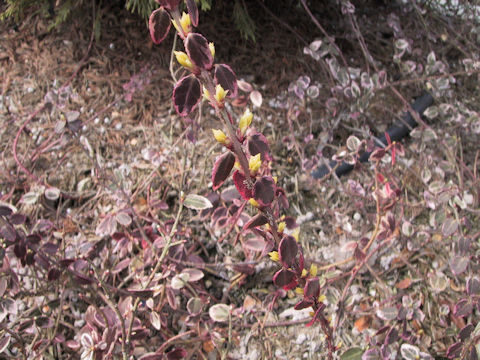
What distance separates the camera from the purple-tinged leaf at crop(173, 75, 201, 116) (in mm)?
655

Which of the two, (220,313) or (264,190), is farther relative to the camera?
(220,313)

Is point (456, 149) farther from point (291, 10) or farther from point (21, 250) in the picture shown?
point (21, 250)

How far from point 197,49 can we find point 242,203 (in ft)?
2.09

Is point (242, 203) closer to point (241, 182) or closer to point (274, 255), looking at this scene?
point (274, 255)

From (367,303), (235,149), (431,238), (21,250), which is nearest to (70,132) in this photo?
(21,250)

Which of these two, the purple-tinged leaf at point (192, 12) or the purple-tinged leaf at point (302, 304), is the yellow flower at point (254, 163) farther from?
the purple-tinged leaf at point (302, 304)

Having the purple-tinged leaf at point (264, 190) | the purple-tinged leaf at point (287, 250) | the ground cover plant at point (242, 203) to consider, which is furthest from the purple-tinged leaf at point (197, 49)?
the purple-tinged leaf at point (287, 250)

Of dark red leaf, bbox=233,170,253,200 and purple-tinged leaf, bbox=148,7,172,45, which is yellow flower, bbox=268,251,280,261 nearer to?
dark red leaf, bbox=233,170,253,200

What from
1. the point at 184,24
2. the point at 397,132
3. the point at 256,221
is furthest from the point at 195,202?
the point at 397,132

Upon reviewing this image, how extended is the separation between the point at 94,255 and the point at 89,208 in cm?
23

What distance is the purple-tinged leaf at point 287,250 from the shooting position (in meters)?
0.79

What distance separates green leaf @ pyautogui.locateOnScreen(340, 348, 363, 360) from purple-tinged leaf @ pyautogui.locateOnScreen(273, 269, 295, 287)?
336 millimetres

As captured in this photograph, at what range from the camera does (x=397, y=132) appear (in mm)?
1826

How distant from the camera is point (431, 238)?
1506 millimetres
